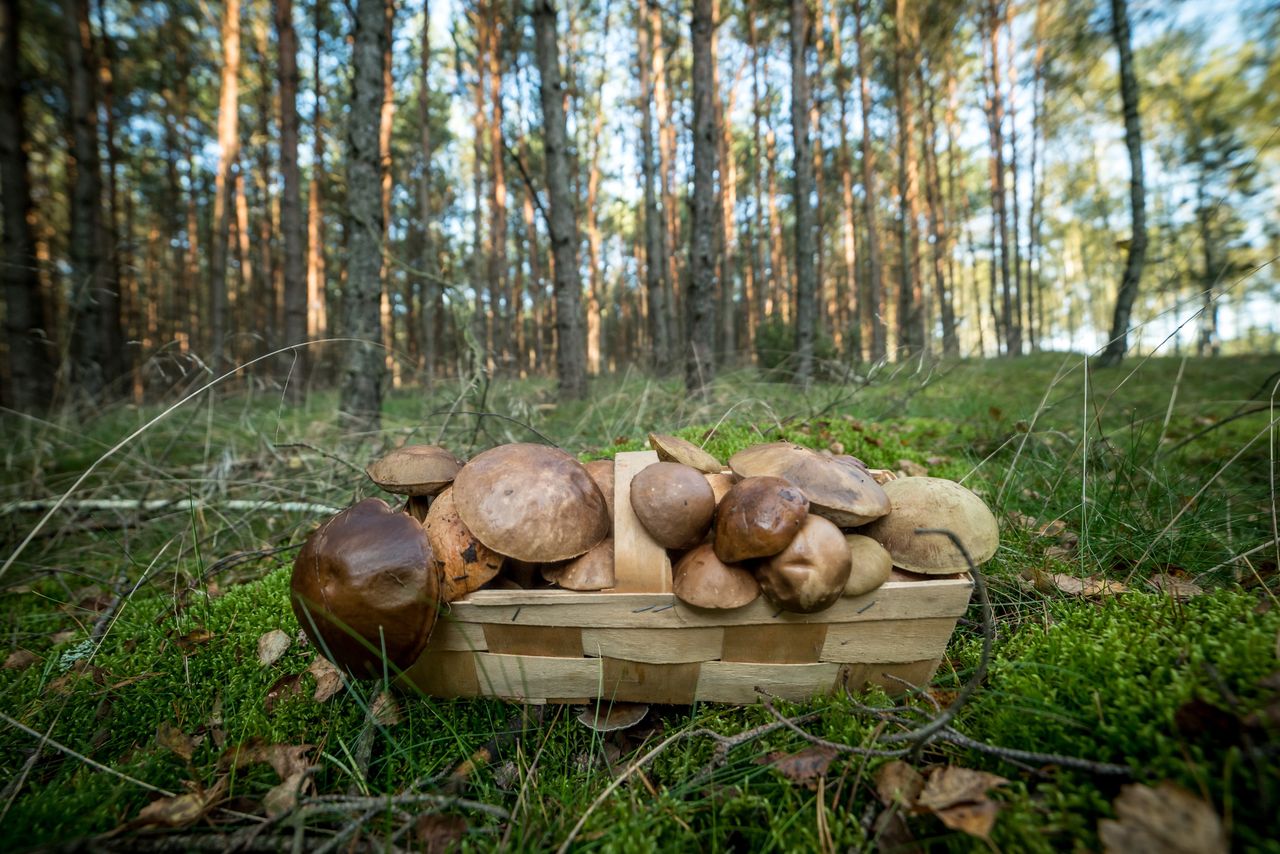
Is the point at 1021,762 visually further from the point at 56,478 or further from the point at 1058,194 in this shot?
the point at 1058,194

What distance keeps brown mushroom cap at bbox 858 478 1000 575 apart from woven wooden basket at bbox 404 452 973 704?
0.14 ft

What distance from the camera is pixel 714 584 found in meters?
1.07

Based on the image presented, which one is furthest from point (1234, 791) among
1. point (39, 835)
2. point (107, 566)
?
point (107, 566)

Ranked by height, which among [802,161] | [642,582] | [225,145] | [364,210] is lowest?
[642,582]

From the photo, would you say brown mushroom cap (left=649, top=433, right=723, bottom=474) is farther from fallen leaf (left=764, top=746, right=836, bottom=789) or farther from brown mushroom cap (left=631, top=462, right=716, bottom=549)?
fallen leaf (left=764, top=746, right=836, bottom=789)

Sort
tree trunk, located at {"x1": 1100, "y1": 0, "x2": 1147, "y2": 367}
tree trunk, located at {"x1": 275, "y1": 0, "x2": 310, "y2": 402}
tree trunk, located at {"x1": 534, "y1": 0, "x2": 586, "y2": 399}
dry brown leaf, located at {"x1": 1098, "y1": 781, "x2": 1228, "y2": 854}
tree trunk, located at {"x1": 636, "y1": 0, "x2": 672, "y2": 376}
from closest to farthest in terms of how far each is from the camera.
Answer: dry brown leaf, located at {"x1": 1098, "y1": 781, "x2": 1228, "y2": 854}, tree trunk, located at {"x1": 534, "y1": 0, "x2": 586, "y2": 399}, tree trunk, located at {"x1": 1100, "y1": 0, "x2": 1147, "y2": 367}, tree trunk, located at {"x1": 275, "y1": 0, "x2": 310, "y2": 402}, tree trunk, located at {"x1": 636, "y1": 0, "x2": 672, "y2": 376}

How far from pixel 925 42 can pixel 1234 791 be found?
18.5 metres

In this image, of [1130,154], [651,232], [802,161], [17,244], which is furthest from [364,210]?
[1130,154]

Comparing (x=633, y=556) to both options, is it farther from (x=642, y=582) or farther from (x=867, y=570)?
(x=867, y=570)

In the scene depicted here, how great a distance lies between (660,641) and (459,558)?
19.0 inches

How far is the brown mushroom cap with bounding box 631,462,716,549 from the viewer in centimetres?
112

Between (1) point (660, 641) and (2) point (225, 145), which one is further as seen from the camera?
(2) point (225, 145)

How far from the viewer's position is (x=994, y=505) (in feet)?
6.10

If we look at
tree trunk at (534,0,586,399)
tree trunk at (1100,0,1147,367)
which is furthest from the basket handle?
tree trunk at (1100,0,1147,367)
